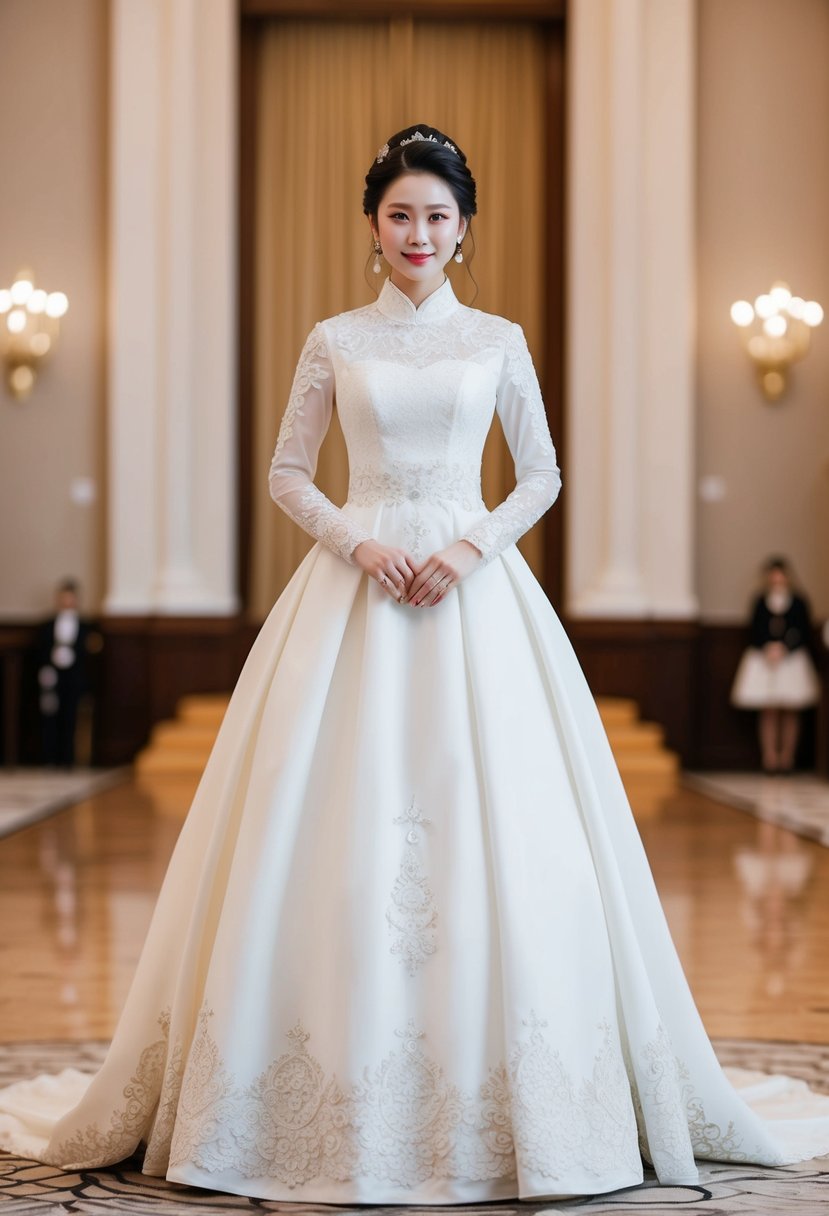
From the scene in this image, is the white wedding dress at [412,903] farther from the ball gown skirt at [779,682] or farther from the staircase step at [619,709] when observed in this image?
the ball gown skirt at [779,682]

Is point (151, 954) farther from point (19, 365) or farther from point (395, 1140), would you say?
point (19, 365)

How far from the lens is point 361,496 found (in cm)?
280

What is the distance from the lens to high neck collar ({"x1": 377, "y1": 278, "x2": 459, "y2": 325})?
279 centimetres

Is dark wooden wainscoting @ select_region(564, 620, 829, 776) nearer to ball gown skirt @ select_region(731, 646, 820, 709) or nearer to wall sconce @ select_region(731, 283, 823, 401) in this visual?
ball gown skirt @ select_region(731, 646, 820, 709)

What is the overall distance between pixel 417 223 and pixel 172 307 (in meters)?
7.91

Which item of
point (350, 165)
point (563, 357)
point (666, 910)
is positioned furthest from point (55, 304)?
point (666, 910)

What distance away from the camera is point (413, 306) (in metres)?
2.79

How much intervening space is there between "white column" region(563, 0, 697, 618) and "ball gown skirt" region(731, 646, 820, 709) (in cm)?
55

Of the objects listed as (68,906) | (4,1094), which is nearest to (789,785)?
(68,906)

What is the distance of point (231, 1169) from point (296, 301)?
940 cm

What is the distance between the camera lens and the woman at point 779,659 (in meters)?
10.1

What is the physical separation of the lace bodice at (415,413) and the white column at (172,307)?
7654 millimetres

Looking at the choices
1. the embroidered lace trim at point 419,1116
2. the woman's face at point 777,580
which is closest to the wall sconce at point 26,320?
the woman's face at point 777,580

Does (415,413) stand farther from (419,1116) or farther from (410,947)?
(419,1116)
